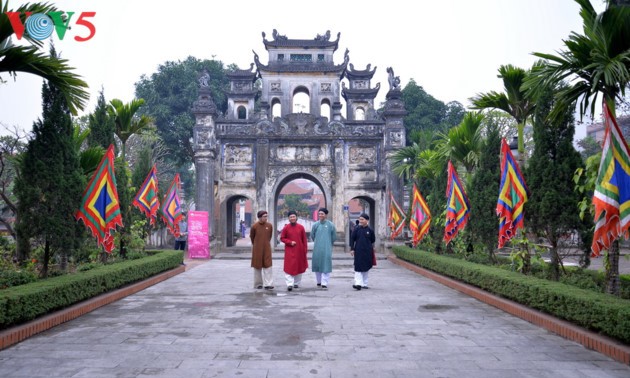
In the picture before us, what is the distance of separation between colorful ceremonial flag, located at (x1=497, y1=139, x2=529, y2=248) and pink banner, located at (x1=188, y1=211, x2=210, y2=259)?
1319 centimetres

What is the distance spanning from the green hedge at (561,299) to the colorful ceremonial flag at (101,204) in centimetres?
726

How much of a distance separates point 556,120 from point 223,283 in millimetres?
7908

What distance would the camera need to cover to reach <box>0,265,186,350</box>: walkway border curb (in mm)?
5745

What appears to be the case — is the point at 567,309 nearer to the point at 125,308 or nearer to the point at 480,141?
the point at 125,308

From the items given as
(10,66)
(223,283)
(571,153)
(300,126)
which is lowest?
(223,283)

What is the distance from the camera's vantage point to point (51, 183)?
888 centimetres

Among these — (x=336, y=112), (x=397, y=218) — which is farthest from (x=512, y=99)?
(x=336, y=112)

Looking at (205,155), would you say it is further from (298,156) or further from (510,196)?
(510,196)

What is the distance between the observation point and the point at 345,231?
25125mm

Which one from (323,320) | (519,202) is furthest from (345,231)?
(323,320)

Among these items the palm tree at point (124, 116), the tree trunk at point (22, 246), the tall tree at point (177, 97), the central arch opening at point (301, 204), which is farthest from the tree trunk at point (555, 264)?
the central arch opening at point (301, 204)

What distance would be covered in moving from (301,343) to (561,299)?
3.46 meters

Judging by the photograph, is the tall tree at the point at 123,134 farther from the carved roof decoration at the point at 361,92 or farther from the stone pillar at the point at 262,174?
the carved roof decoration at the point at 361,92

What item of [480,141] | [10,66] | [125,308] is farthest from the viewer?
[480,141]
